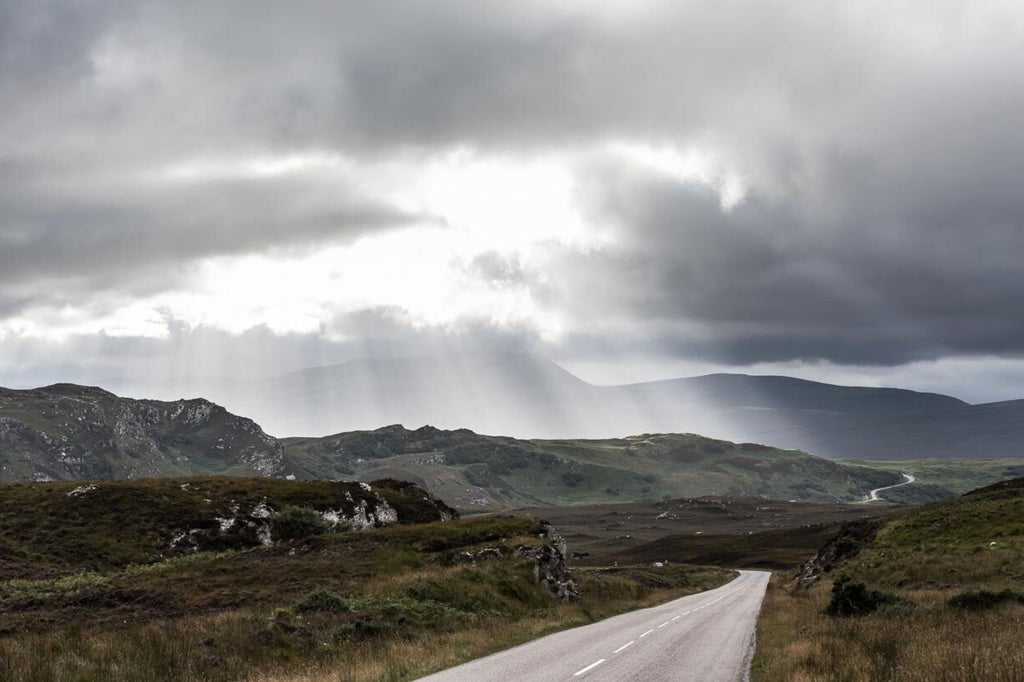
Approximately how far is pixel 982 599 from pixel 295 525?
188 feet

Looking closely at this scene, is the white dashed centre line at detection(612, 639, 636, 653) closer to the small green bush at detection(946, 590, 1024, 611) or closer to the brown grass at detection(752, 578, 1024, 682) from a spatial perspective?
the brown grass at detection(752, 578, 1024, 682)

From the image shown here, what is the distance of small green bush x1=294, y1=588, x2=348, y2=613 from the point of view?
3167 centimetres

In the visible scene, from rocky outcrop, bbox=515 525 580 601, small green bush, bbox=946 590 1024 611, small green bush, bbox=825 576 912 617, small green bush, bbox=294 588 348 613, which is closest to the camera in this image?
small green bush, bbox=946 590 1024 611

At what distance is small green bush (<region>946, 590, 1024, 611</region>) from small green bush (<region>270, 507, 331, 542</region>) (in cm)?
5457

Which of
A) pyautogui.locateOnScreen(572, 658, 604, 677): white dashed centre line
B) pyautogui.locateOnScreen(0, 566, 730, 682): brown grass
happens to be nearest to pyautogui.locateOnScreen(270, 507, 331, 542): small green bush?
pyautogui.locateOnScreen(0, 566, 730, 682): brown grass

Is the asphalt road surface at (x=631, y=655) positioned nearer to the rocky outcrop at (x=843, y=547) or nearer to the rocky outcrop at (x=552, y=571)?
the rocky outcrop at (x=552, y=571)

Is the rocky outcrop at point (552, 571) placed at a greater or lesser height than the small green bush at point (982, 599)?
lesser

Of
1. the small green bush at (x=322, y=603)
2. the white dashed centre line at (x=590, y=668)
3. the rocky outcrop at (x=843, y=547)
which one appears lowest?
the rocky outcrop at (x=843, y=547)

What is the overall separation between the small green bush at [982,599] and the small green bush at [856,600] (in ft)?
7.22

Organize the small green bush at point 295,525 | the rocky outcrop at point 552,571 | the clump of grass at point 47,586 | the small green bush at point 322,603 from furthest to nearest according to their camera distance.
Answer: the small green bush at point 295,525 < the rocky outcrop at point 552,571 < the clump of grass at point 47,586 < the small green bush at point 322,603

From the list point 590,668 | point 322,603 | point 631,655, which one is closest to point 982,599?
point 631,655

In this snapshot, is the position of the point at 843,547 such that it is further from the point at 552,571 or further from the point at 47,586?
the point at 47,586

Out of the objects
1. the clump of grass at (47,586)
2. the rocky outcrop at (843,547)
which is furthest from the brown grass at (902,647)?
the clump of grass at (47,586)

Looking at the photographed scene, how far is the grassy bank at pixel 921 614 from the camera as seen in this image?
16484 mm
